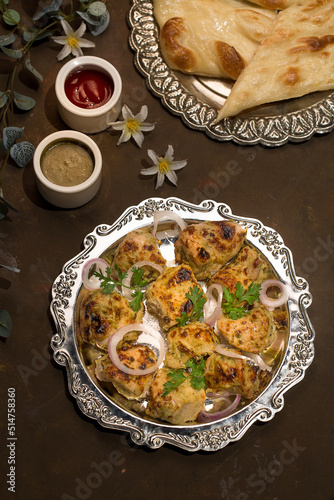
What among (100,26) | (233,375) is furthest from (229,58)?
(233,375)

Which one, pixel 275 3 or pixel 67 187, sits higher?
pixel 275 3

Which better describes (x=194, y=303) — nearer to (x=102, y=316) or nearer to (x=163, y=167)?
(x=102, y=316)

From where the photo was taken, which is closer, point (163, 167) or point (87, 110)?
point (87, 110)

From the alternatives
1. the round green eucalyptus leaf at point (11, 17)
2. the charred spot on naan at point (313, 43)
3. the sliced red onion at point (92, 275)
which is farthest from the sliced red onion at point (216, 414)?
the round green eucalyptus leaf at point (11, 17)

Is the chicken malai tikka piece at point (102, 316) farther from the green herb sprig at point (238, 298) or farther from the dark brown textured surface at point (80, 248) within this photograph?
the green herb sprig at point (238, 298)

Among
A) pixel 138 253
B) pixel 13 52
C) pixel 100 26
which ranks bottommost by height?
pixel 138 253

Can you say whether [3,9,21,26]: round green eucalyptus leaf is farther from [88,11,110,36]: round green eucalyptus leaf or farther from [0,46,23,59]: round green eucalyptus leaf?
[88,11,110,36]: round green eucalyptus leaf
